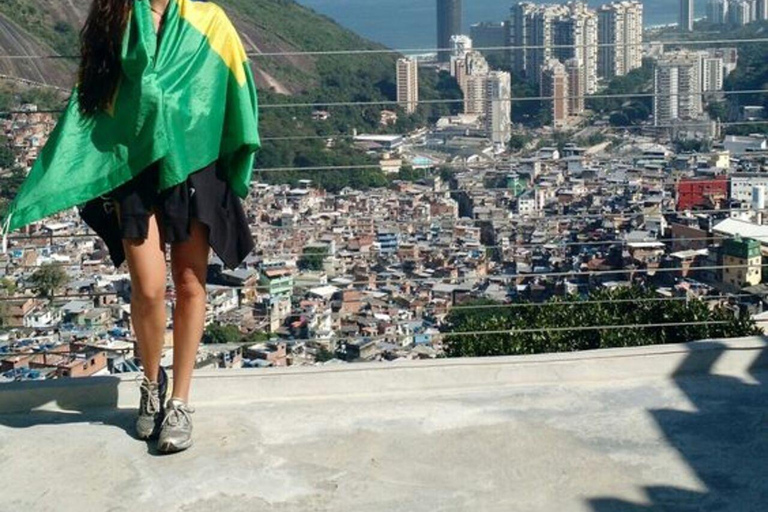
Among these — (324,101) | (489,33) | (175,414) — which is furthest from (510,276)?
(489,33)

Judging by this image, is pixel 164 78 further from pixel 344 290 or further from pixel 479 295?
pixel 479 295

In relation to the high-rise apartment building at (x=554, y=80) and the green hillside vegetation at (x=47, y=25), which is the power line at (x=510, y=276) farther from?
the green hillside vegetation at (x=47, y=25)

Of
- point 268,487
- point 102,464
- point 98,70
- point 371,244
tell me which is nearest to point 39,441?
point 102,464

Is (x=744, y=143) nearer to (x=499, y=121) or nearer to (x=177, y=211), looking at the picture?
(x=499, y=121)

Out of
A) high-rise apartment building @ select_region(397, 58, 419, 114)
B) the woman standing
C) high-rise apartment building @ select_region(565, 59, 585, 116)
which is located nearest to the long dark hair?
the woman standing

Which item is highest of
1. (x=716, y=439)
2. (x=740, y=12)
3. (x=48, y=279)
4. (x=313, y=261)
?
(x=740, y=12)

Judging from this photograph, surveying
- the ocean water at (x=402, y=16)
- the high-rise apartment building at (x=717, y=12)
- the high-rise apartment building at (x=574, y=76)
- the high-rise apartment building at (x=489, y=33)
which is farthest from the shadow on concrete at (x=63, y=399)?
the ocean water at (x=402, y=16)

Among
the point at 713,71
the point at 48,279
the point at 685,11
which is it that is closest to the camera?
the point at 48,279
